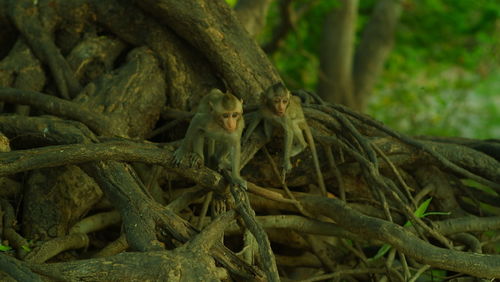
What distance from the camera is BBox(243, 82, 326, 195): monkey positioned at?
4652 millimetres

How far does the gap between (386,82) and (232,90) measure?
969 centimetres

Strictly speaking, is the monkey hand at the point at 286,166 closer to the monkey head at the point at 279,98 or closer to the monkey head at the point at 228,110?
the monkey head at the point at 279,98

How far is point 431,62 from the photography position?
43.1 feet

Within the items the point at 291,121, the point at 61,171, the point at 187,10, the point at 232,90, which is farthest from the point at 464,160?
the point at 61,171

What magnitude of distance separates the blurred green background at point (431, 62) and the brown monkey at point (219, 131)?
5.20 metres

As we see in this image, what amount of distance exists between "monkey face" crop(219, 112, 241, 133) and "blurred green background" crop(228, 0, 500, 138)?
5403 mm

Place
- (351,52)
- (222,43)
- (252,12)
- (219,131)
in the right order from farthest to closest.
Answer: (351,52) → (252,12) → (222,43) → (219,131)

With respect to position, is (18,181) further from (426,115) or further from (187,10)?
(426,115)

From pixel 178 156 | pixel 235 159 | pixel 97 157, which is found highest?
pixel 235 159

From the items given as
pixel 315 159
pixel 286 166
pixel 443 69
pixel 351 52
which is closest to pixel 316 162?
pixel 315 159

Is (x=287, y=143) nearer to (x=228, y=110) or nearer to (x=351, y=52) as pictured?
(x=228, y=110)

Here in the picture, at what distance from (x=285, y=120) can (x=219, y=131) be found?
687 mm

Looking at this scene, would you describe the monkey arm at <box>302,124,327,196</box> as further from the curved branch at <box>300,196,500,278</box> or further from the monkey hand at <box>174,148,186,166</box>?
the monkey hand at <box>174,148,186,166</box>

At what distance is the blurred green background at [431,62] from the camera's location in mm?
10281
